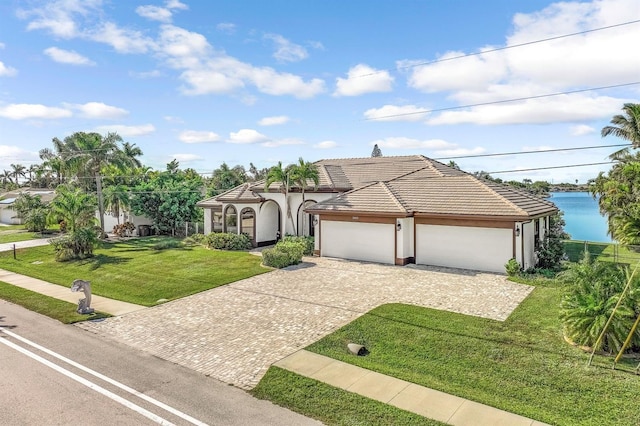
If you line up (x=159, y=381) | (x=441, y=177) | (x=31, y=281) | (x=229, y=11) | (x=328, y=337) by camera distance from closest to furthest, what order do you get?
(x=159, y=381), (x=328, y=337), (x=229, y=11), (x=31, y=281), (x=441, y=177)

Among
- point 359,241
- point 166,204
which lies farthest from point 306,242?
point 166,204

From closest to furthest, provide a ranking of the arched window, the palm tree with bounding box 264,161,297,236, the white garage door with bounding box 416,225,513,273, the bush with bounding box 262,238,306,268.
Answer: the white garage door with bounding box 416,225,513,273
the bush with bounding box 262,238,306,268
the palm tree with bounding box 264,161,297,236
the arched window

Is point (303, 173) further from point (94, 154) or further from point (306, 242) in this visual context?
point (94, 154)

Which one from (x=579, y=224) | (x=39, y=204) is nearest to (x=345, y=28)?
(x=39, y=204)

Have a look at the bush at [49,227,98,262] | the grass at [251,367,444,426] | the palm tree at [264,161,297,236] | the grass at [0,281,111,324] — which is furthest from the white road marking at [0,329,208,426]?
the palm tree at [264,161,297,236]

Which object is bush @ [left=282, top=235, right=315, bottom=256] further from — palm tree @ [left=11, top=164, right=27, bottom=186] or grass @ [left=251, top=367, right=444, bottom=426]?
palm tree @ [left=11, top=164, right=27, bottom=186]

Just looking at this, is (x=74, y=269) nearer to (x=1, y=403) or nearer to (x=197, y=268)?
(x=197, y=268)
